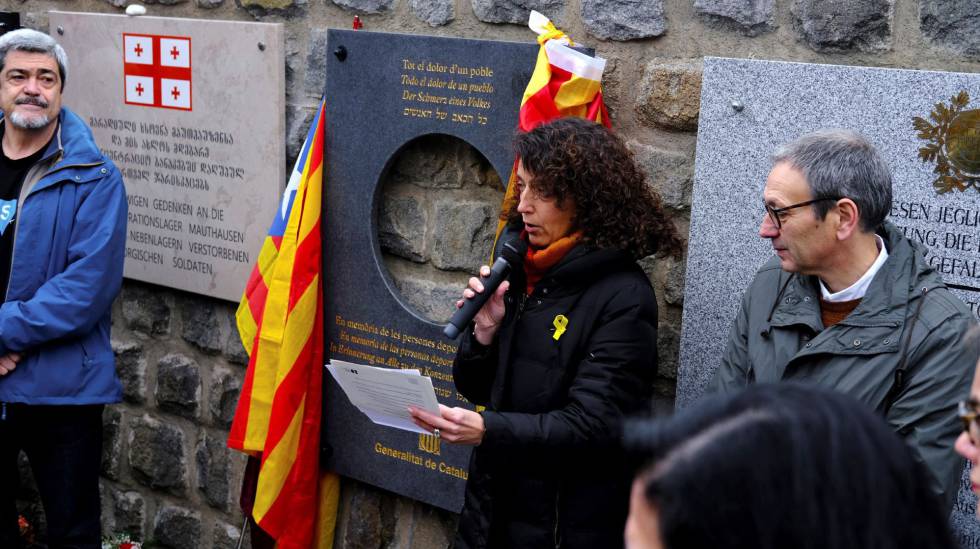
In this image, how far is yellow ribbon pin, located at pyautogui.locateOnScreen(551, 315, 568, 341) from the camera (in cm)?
281

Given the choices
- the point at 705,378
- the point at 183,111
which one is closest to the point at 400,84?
the point at 183,111

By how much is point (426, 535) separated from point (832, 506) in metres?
3.14

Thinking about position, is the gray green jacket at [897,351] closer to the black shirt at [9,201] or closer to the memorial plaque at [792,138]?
the memorial plaque at [792,138]

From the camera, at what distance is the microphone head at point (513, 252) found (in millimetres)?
2854

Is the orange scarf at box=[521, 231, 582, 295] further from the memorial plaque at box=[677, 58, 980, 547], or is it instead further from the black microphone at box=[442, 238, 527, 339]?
the memorial plaque at box=[677, 58, 980, 547]

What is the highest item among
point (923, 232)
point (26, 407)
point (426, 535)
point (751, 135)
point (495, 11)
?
point (495, 11)

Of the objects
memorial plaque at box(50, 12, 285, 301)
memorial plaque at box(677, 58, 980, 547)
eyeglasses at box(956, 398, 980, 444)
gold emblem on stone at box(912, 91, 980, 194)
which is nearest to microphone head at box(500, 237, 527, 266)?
memorial plaque at box(677, 58, 980, 547)

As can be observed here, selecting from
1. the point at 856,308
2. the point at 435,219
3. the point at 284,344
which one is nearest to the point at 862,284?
the point at 856,308

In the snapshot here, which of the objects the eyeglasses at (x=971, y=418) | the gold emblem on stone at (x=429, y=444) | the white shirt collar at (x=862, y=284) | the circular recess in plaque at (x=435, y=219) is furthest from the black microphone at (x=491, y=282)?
the eyeglasses at (x=971, y=418)

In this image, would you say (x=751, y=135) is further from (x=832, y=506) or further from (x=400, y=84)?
(x=832, y=506)

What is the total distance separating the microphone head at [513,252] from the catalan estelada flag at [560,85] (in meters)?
0.37

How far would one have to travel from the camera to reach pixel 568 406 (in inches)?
108

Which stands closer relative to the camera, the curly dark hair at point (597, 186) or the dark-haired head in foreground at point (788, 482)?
the dark-haired head in foreground at point (788, 482)

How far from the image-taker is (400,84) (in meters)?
3.78
